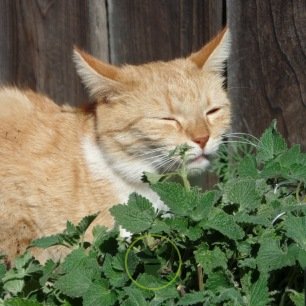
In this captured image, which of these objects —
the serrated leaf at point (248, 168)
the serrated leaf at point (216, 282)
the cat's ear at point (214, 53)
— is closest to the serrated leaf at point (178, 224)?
the serrated leaf at point (216, 282)

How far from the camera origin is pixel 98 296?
195 cm

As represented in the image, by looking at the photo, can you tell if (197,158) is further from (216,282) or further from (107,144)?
(216,282)

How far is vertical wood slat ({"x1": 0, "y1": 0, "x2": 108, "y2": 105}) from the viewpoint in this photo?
434 cm

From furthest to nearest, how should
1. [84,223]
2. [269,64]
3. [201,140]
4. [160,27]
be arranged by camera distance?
[160,27] → [269,64] → [201,140] → [84,223]

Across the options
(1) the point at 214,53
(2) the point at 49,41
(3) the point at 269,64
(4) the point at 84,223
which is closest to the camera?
(4) the point at 84,223

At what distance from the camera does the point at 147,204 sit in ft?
6.73

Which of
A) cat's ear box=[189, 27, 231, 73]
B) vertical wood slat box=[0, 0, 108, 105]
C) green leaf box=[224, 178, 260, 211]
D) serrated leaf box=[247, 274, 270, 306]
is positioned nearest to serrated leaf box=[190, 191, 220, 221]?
green leaf box=[224, 178, 260, 211]

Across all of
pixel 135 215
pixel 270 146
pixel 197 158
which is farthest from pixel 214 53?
pixel 135 215

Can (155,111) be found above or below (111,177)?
above

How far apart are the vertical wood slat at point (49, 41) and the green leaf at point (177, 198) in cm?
250

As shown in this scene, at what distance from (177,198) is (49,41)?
2.61m

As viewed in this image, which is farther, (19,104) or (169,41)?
(169,41)

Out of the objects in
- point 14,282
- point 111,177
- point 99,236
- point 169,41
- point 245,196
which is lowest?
point 111,177

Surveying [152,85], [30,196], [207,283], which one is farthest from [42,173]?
[207,283]
